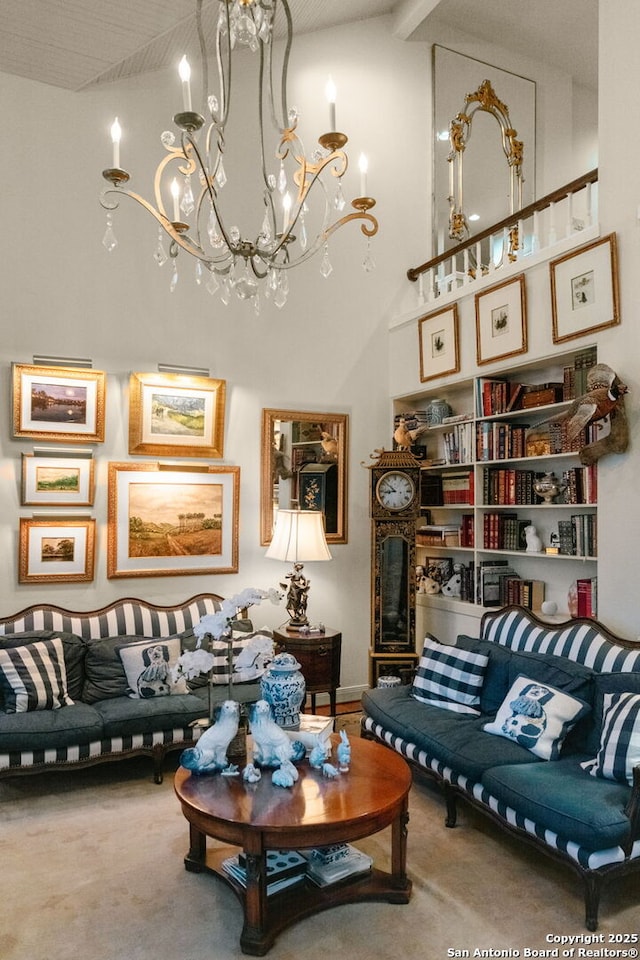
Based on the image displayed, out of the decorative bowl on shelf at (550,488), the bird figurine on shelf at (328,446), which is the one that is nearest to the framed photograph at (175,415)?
the bird figurine on shelf at (328,446)

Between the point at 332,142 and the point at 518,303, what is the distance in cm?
214

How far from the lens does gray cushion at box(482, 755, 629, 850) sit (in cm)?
243

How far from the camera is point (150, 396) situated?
4.63 meters

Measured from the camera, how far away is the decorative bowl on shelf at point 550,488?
4.23 m

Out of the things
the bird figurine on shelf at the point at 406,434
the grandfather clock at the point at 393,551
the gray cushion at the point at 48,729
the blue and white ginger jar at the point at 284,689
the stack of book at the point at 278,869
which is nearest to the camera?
the stack of book at the point at 278,869

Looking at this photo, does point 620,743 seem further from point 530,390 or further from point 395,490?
point 395,490

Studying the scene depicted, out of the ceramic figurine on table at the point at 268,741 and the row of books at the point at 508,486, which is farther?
the row of books at the point at 508,486

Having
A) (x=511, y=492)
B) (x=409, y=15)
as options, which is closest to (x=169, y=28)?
(x=409, y=15)

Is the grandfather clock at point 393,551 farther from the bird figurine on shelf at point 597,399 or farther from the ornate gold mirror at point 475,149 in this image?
the ornate gold mirror at point 475,149

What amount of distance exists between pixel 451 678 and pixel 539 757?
76cm

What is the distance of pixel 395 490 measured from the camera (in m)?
4.96

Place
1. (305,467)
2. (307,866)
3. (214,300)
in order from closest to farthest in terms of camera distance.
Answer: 1. (307,866)
2. (214,300)
3. (305,467)

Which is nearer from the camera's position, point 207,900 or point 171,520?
point 207,900

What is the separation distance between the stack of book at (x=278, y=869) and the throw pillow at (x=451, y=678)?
1291mm
